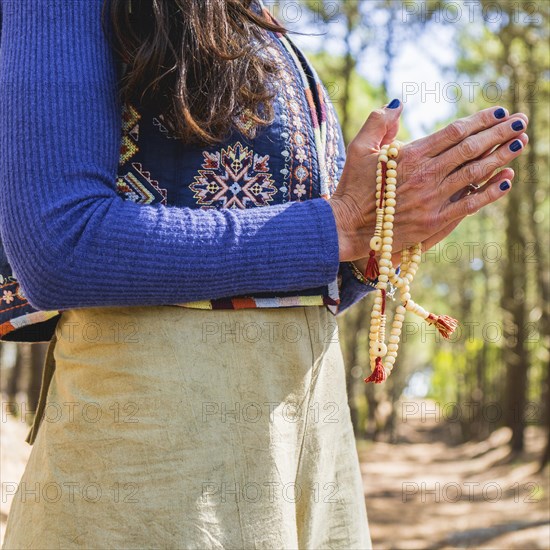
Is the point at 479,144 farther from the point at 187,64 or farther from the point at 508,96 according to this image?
the point at 508,96

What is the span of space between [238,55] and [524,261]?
17.0 meters

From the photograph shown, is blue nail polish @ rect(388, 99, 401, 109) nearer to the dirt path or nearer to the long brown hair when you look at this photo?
the long brown hair

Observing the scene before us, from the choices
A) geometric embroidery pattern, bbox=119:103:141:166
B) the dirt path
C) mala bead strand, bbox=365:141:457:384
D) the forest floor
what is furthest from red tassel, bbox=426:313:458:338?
the dirt path

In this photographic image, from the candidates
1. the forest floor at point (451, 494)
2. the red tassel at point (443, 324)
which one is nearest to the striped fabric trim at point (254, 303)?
the red tassel at point (443, 324)

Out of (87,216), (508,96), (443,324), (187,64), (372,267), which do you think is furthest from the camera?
(508,96)

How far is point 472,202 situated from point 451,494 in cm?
1780

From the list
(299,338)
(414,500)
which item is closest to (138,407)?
(299,338)

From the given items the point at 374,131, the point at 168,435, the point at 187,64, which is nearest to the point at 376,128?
the point at 374,131

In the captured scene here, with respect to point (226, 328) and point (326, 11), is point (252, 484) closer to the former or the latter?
point (226, 328)

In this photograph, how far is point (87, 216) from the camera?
1.15 metres

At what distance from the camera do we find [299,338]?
1348 millimetres

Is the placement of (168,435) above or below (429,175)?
below

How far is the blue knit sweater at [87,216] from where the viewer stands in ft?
3.77

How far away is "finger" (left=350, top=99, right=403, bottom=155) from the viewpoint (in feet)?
4.36
